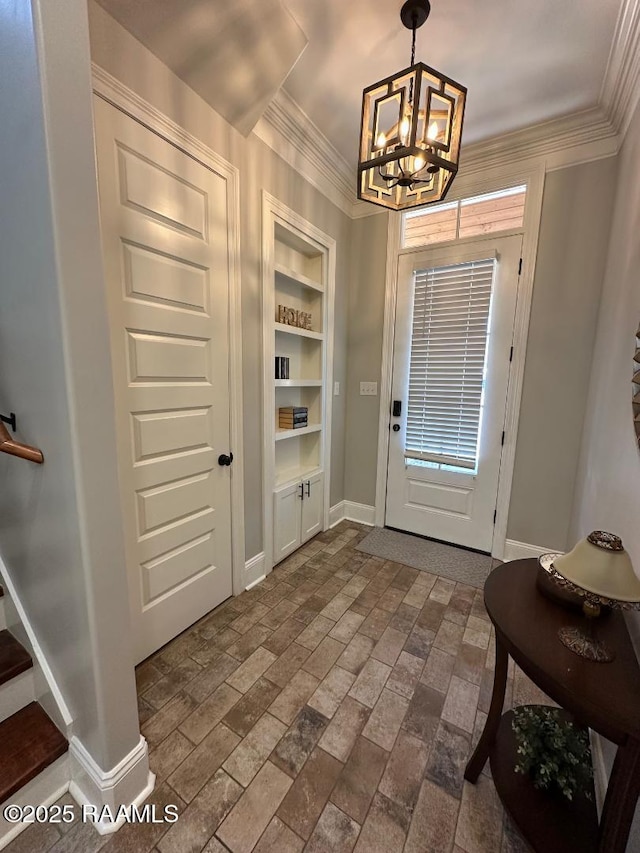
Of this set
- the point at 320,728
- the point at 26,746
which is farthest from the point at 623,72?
the point at 26,746

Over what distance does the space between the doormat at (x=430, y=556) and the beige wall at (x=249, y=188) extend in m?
1.03

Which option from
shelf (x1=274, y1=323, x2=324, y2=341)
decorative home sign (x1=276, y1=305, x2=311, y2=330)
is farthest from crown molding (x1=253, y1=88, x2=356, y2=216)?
shelf (x1=274, y1=323, x2=324, y2=341)

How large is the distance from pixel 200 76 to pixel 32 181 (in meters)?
1.16

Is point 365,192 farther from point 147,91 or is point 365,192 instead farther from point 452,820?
point 452,820

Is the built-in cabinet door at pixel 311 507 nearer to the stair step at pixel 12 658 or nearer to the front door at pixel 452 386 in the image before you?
the front door at pixel 452 386

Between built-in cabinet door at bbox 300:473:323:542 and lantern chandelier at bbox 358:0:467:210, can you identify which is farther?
built-in cabinet door at bbox 300:473:323:542

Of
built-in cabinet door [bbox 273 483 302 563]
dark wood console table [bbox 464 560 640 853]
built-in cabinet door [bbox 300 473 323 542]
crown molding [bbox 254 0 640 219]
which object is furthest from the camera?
built-in cabinet door [bbox 300 473 323 542]

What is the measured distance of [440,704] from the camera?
1438mm

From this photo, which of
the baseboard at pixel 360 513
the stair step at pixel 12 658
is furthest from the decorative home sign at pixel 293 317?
the stair step at pixel 12 658

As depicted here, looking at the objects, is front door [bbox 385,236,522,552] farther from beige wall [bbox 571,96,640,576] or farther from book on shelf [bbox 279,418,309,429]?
book on shelf [bbox 279,418,309,429]

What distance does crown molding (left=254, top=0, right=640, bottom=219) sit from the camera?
1.65m

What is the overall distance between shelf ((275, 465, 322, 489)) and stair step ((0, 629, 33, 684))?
1.43 metres

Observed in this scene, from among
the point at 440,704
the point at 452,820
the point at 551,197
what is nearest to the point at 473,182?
the point at 551,197

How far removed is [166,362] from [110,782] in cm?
145
